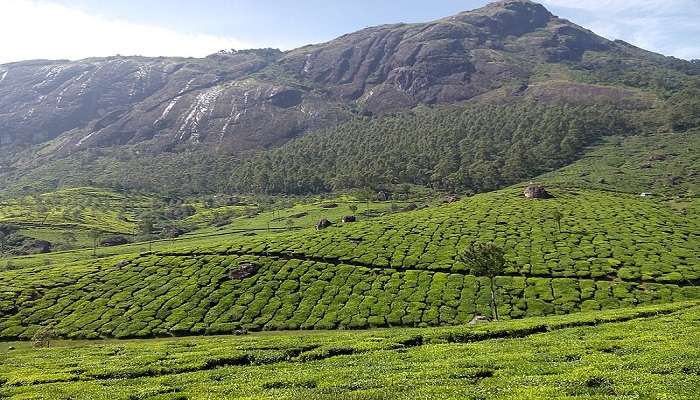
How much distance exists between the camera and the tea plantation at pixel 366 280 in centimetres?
7881

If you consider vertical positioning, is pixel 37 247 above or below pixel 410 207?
below

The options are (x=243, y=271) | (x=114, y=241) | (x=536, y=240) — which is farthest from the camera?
(x=114, y=241)

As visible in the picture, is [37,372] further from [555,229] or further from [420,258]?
[555,229]

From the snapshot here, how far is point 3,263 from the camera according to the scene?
150250mm

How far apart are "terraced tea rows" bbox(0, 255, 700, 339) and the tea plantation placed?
Result: 243 millimetres

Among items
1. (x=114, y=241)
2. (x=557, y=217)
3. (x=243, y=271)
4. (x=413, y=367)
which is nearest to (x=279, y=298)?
(x=243, y=271)

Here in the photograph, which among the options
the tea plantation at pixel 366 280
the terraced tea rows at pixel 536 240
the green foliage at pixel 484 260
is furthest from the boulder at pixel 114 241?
the green foliage at pixel 484 260

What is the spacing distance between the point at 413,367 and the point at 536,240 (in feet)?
278

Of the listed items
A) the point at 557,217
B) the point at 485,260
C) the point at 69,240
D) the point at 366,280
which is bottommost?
the point at 69,240

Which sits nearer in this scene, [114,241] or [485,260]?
[485,260]

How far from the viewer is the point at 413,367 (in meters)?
31.9

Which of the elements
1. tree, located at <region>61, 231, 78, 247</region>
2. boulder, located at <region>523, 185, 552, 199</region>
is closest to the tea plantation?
boulder, located at <region>523, 185, 552, 199</region>

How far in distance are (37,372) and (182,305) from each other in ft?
157

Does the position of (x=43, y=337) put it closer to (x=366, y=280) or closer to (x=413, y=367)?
(x=366, y=280)
